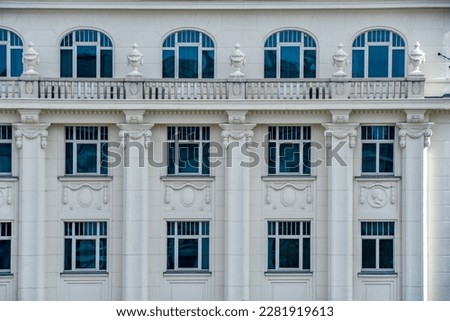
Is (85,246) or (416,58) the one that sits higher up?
(416,58)

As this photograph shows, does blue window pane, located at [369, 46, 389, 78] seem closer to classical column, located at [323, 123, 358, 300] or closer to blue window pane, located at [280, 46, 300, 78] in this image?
classical column, located at [323, 123, 358, 300]

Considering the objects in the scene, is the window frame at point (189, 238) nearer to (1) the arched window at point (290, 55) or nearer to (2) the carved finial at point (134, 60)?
(2) the carved finial at point (134, 60)

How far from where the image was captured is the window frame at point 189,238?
3256 centimetres

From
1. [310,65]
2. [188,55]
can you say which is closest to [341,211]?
[310,65]

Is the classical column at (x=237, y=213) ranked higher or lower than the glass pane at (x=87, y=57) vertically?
lower

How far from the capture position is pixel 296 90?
32.0 metres

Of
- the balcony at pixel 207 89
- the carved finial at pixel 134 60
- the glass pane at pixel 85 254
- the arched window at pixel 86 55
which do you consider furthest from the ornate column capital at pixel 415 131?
the glass pane at pixel 85 254

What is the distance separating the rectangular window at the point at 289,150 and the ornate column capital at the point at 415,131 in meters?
2.58

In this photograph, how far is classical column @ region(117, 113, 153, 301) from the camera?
32062mm

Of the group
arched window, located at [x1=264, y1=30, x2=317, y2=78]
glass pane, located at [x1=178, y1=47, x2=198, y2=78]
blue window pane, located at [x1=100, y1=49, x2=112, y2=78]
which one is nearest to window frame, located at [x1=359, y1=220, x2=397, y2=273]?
arched window, located at [x1=264, y1=30, x2=317, y2=78]

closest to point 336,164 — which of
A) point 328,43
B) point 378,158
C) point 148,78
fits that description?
point 378,158

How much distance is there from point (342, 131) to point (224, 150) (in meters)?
3.32

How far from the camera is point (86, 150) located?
32625mm

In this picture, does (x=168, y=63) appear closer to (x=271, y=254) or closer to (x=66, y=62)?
(x=66, y=62)
